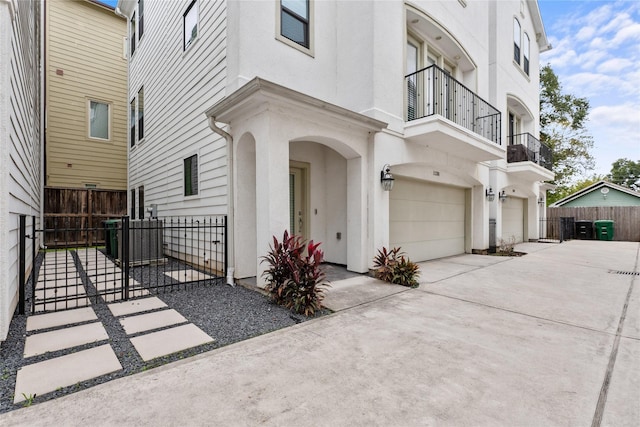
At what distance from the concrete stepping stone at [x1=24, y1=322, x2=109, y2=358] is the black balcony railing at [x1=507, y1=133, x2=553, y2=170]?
1301 cm

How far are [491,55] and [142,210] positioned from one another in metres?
13.1

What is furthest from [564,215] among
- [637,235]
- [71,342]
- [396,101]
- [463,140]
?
[71,342]

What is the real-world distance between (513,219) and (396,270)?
Answer: 35.1 feet

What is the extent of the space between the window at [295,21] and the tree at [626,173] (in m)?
53.4

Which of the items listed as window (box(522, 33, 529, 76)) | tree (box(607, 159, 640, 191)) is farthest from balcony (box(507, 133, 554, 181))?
tree (box(607, 159, 640, 191))

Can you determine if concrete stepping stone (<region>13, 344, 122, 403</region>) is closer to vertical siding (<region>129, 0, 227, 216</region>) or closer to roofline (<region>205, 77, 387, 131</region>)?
vertical siding (<region>129, 0, 227, 216</region>)

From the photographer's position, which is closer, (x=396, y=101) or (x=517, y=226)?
(x=396, y=101)

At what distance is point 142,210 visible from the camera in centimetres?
1017

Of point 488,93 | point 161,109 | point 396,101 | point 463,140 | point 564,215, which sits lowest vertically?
point 564,215

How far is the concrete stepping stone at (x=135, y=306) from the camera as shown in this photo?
382cm

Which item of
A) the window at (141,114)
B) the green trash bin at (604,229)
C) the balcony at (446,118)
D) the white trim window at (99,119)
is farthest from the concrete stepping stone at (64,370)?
the green trash bin at (604,229)

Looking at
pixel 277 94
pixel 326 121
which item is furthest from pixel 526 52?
pixel 277 94

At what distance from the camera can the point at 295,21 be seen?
6039mm

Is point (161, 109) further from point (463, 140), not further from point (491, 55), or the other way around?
point (491, 55)
